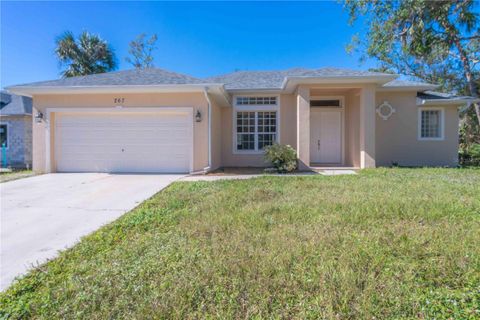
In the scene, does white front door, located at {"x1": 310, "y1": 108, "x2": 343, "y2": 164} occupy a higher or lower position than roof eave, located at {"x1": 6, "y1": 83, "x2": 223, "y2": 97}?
lower

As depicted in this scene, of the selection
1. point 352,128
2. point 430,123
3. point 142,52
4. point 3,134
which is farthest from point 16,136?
point 430,123

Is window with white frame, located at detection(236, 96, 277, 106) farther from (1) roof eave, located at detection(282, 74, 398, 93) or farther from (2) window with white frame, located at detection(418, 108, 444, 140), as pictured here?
(2) window with white frame, located at detection(418, 108, 444, 140)

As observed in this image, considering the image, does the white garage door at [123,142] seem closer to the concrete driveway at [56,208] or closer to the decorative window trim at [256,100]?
the concrete driveway at [56,208]

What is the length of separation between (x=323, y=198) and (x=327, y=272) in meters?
2.96

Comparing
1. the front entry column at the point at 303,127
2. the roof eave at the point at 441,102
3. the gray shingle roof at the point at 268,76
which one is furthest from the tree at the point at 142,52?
the roof eave at the point at 441,102

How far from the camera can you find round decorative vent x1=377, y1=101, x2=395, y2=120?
11.6 meters

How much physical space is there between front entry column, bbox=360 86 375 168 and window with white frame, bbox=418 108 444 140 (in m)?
3.99

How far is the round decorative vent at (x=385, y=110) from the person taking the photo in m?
11.6

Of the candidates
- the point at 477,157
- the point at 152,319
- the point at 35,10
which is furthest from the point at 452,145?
the point at 35,10

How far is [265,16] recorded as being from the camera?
13.3 m

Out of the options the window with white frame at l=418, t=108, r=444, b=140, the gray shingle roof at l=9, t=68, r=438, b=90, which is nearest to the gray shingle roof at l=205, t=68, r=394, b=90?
the gray shingle roof at l=9, t=68, r=438, b=90

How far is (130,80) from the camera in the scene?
32.1 feet

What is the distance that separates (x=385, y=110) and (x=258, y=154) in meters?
6.34

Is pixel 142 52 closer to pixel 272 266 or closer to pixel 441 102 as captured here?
pixel 441 102
